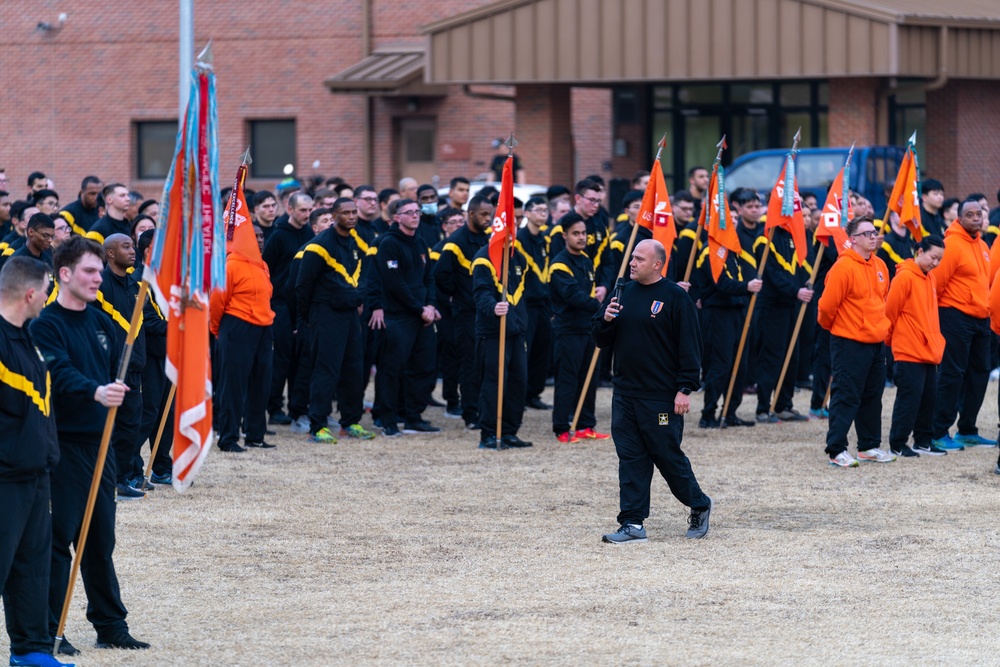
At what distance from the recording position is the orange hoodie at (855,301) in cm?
1220

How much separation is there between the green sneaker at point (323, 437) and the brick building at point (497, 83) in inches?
567

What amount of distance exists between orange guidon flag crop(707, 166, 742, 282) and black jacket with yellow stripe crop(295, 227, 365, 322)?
3.15 metres

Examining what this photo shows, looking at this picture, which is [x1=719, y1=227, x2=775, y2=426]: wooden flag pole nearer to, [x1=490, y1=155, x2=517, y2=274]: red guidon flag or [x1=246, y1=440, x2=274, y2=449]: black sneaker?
[x1=490, y1=155, x2=517, y2=274]: red guidon flag

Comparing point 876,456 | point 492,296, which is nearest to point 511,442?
point 492,296

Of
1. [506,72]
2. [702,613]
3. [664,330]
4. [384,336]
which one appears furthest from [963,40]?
[702,613]

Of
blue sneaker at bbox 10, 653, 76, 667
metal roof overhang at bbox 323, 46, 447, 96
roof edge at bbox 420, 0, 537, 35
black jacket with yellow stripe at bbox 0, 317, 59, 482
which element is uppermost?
roof edge at bbox 420, 0, 537, 35

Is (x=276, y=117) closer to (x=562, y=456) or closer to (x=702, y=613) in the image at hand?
(x=562, y=456)

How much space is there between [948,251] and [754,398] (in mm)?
4046

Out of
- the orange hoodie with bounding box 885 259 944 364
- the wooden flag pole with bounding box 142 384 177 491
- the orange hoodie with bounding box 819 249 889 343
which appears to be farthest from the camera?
the orange hoodie with bounding box 885 259 944 364

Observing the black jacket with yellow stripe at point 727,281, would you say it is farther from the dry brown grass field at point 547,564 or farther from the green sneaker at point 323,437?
the green sneaker at point 323,437

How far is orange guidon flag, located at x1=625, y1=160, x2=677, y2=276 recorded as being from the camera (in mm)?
13664

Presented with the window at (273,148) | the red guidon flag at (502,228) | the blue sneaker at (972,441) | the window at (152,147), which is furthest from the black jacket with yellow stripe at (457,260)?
the window at (152,147)

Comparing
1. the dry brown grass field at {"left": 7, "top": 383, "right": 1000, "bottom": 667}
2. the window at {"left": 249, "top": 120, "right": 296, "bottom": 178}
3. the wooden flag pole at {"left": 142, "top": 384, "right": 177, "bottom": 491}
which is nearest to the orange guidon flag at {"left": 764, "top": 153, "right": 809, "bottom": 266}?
the dry brown grass field at {"left": 7, "top": 383, "right": 1000, "bottom": 667}

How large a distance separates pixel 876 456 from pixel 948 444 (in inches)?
43.9
